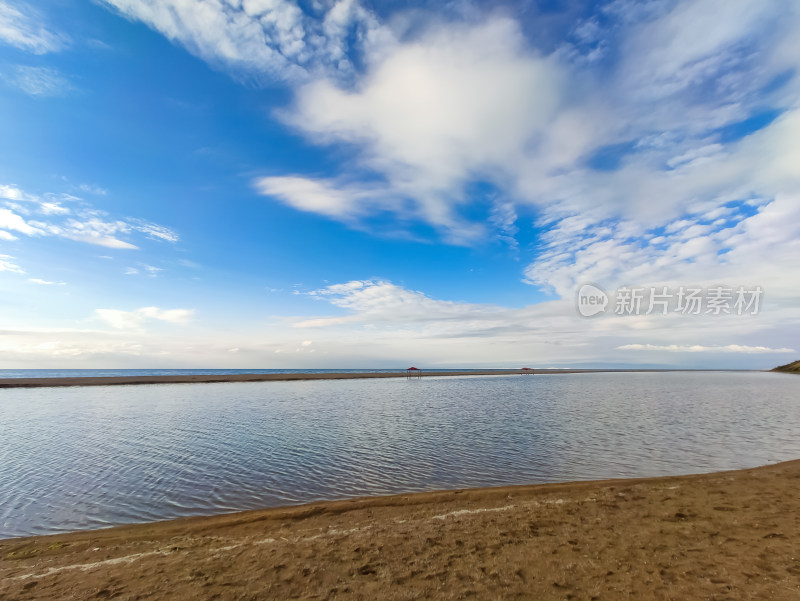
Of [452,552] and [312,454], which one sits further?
[312,454]

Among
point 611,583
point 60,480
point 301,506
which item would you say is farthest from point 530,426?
point 60,480

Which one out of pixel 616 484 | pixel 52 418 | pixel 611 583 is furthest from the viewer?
pixel 52 418

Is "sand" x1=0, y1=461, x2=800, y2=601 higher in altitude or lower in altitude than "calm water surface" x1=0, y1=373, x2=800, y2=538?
higher

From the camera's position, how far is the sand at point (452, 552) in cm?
760

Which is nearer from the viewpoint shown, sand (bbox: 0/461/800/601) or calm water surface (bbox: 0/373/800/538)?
sand (bbox: 0/461/800/601)

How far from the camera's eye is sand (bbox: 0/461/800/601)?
299 inches

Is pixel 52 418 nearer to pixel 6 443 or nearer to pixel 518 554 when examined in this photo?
pixel 6 443

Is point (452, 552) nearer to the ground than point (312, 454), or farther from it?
farther from it

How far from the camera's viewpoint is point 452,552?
922cm

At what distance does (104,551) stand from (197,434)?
1882 cm

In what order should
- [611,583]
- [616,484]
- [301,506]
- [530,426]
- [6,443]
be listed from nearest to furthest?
[611,583], [301,506], [616,484], [6,443], [530,426]

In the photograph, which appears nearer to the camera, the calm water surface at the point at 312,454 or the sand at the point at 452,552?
the sand at the point at 452,552

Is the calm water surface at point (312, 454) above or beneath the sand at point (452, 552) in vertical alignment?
beneath

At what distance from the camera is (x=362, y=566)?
28.4ft
